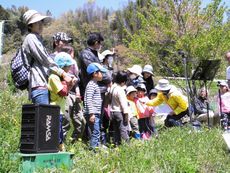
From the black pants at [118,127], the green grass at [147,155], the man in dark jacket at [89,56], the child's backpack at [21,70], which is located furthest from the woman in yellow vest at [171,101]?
the child's backpack at [21,70]

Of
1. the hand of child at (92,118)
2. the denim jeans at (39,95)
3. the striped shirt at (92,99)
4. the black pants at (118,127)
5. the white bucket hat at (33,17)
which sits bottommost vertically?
the black pants at (118,127)

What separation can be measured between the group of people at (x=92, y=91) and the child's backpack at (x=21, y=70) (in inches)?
2.7

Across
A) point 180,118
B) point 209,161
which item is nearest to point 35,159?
point 209,161

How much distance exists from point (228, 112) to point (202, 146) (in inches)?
182

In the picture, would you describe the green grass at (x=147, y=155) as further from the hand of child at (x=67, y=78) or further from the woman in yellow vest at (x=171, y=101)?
the woman in yellow vest at (x=171, y=101)

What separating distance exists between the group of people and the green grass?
0.60m

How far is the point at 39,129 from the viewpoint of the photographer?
5477mm

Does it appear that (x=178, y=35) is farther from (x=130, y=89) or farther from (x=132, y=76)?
(x=130, y=89)

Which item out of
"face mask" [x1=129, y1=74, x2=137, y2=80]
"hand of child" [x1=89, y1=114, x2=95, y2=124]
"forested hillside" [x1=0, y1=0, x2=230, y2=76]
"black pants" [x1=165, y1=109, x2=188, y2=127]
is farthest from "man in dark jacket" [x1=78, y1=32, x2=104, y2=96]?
"forested hillside" [x1=0, y1=0, x2=230, y2=76]

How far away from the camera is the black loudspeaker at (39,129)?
5.43m

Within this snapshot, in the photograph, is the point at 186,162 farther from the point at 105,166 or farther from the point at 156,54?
the point at 156,54

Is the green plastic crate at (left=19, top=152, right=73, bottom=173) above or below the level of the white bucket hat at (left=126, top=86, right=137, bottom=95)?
below

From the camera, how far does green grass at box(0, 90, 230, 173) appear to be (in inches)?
220

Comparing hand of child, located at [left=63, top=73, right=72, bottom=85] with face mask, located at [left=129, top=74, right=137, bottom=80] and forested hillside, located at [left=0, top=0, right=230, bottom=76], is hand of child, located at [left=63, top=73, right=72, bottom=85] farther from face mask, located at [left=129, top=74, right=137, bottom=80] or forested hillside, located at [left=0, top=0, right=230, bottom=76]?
forested hillside, located at [left=0, top=0, right=230, bottom=76]
